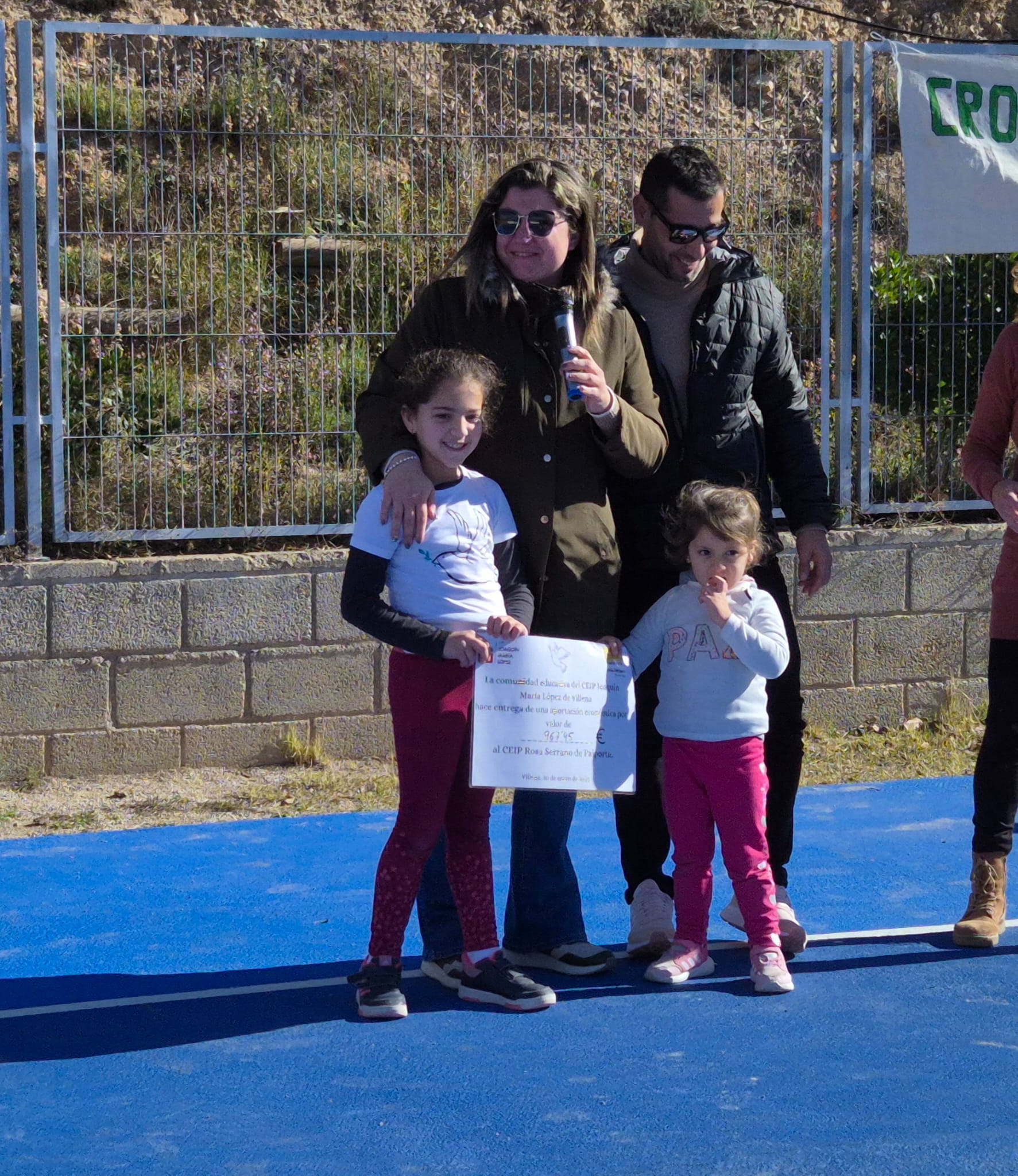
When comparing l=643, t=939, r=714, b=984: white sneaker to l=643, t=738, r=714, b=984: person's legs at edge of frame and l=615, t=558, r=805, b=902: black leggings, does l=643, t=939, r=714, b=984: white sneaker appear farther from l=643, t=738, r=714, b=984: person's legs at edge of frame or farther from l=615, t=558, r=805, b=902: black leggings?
l=615, t=558, r=805, b=902: black leggings

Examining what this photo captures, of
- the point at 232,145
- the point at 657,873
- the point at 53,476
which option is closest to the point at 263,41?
the point at 232,145

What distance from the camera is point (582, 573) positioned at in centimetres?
383

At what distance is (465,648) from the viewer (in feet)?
11.7

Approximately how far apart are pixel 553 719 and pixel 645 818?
2.29ft

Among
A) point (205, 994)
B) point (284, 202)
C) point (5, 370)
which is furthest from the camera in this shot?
point (284, 202)

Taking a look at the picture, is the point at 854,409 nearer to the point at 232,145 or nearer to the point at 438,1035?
the point at 232,145

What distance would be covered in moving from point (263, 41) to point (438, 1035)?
465 cm

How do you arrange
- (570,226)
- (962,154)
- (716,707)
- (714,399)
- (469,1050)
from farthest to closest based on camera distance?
(962,154) < (714,399) < (716,707) < (570,226) < (469,1050)

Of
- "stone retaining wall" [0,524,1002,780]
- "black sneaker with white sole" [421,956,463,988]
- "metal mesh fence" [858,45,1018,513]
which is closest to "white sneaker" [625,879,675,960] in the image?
"black sneaker with white sole" [421,956,463,988]

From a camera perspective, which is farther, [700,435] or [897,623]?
[897,623]

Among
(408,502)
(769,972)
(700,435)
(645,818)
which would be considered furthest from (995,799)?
(408,502)

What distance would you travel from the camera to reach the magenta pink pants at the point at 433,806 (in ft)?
11.9

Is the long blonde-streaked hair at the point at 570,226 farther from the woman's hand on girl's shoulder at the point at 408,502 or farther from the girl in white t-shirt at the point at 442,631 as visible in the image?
the woman's hand on girl's shoulder at the point at 408,502

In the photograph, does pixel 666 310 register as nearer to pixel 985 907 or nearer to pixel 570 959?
pixel 570 959
